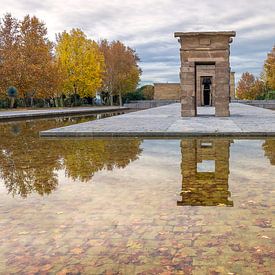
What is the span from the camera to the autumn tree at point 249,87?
255 feet

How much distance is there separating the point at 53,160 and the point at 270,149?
4.97 meters

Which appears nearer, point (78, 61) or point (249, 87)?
point (78, 61)

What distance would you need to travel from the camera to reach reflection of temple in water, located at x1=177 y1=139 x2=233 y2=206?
4525mm

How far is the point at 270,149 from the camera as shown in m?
8.73

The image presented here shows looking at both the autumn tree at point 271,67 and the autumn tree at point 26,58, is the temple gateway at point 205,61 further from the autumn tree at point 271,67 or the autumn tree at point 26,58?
the autumn tree at point 271,67

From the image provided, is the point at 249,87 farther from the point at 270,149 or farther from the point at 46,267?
the point at 46,267

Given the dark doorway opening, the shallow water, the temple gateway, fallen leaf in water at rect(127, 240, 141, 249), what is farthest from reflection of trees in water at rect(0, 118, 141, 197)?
the dark doorway opening

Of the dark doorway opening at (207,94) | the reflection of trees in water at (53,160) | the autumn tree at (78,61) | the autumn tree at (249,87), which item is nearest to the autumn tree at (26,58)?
the autumn tree at (78,61)

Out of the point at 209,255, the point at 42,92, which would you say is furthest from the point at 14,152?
the point at 42,92

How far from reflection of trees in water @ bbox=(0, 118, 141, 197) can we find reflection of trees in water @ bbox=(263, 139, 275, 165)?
2.75 metres

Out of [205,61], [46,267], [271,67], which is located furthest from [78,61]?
[46,267]

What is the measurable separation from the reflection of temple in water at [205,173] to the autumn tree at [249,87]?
7218 cm

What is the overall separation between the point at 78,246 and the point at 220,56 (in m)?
17.8

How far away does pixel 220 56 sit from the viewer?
64.1 feet
